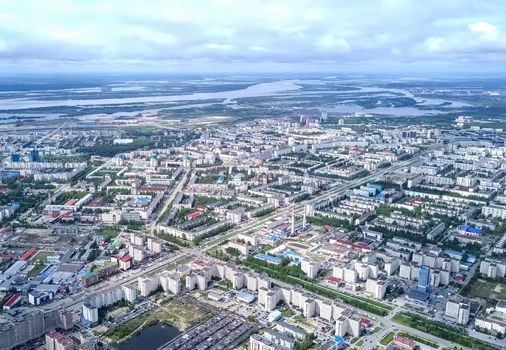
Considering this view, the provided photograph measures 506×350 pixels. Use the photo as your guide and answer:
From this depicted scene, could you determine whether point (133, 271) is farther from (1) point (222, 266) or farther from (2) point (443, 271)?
(2) point (443, 271)

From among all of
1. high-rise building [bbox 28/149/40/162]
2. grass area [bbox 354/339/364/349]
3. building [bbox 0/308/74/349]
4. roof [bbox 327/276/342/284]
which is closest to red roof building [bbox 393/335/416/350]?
grass area [bbox 354/339/364/349]

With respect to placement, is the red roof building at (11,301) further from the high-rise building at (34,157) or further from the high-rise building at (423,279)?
the high-rise building at (34,157)

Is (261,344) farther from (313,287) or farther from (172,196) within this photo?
(172,196)

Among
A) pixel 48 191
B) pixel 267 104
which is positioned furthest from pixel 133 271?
pixel 267 104

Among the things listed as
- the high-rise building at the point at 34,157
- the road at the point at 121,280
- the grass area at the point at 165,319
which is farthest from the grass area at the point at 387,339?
the high-rise building at the point at 34,157

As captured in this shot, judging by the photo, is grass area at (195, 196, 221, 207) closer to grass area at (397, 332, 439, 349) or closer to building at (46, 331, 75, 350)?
building at (46, 331, 75, 350)
